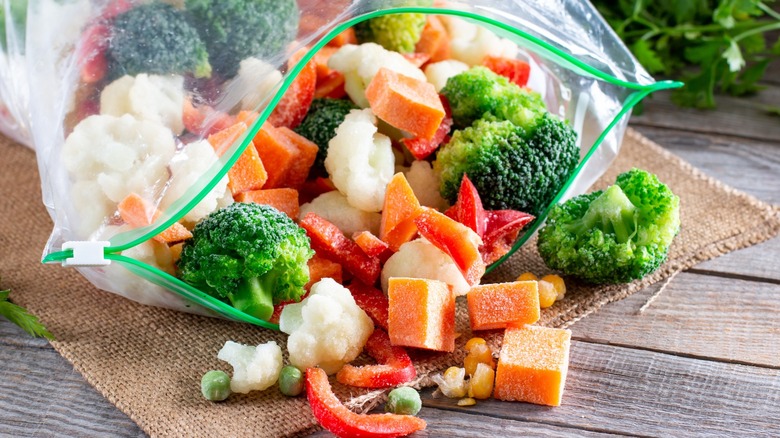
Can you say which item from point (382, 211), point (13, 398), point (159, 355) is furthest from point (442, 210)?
point (13, 398)

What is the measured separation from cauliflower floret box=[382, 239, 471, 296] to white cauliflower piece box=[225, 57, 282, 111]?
1.46 feet

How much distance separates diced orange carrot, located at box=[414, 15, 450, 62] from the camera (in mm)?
2471

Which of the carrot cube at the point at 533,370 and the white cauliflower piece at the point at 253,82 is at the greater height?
the white cauliflower piece at the point at 253,82

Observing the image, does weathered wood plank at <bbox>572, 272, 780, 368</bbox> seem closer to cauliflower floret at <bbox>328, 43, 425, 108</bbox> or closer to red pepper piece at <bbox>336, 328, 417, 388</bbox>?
red pepper piece at <bbox>336, 328, 417, 388</bbox>

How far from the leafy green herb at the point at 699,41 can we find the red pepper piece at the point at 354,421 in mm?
1695

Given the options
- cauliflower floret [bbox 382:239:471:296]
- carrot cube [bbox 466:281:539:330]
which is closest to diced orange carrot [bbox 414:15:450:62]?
cauliflower floret [bbox 382:239:471:296]

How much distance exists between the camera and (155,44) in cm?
195

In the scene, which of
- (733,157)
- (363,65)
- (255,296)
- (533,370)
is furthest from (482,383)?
(733,157)

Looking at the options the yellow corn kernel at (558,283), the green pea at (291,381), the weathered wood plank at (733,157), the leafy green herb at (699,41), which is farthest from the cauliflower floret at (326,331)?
the leafy green herb at (699,41)

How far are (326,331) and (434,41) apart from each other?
39.5 inches

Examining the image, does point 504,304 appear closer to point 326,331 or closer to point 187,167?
point 326,331

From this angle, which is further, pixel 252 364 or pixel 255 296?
pixel 255 296

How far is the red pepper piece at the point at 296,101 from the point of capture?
86.9 inches

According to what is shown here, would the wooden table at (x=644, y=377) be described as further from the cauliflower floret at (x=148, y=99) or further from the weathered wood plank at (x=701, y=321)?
the cauliflower floret at (x=148, y=99)
